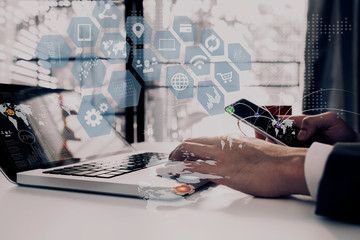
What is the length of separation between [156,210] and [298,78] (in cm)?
221

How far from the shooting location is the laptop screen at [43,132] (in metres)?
0.50

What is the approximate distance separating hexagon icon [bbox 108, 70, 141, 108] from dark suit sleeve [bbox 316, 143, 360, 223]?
7.71 ft

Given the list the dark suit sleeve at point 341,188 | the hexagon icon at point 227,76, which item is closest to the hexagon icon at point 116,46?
the hexagon icon at point 227,76

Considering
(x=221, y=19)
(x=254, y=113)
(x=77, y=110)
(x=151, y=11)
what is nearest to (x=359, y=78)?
(x=221, y=19)

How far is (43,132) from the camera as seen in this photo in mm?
586

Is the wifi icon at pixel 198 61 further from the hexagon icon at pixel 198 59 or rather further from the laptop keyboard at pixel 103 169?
the laptop keyboard at pixel 103 169

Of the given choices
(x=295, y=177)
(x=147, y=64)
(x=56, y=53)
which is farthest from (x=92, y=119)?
(x=56, y=53)

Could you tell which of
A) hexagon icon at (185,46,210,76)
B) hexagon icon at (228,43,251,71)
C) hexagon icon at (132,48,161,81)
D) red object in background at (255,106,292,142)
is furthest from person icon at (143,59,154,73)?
red object in background at (255,106,292,142)

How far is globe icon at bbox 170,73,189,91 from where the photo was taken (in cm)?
253

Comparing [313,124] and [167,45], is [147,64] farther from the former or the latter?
[313,124]

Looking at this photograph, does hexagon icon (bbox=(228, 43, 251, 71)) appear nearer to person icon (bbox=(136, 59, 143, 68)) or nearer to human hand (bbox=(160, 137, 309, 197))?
person icon (bbox=(136, 59, 143, 68))

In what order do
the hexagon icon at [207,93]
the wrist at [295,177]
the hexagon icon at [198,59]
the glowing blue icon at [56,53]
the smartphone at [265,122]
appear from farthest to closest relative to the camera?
the glowing blue icon at [56,53]
the hexagon icon at [198,59]
the hexagon icon at [207,93]
the smartphone at [265,122]
the wrist at [295,177]

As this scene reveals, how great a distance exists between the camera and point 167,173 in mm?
468

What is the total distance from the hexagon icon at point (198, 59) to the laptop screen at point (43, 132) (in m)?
1.78
